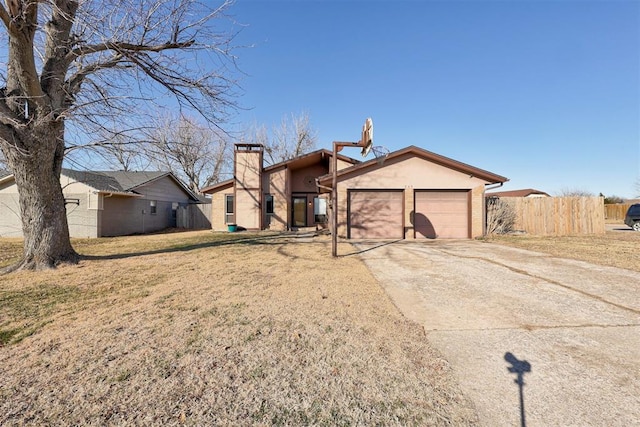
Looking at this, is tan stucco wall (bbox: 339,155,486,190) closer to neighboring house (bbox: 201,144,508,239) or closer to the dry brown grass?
neighboring house (bbox: 201,144,508,239)

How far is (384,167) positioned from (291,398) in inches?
438

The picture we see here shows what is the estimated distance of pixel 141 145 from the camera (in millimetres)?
6469

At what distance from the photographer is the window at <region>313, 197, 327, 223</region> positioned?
1717cm

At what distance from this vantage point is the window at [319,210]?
1717 cm

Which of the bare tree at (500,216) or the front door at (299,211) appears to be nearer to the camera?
the bare tree at (500,216)

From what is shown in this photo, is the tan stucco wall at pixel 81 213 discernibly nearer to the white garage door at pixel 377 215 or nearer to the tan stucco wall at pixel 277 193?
the tan stucco wall at pixel 277 193

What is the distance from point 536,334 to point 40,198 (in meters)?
9.47

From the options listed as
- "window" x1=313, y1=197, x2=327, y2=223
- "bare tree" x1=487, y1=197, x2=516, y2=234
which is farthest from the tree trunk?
"bare tree" x1=487, y1=197, x2=516, y2=234

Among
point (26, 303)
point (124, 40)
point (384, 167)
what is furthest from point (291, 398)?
point (384, 167)

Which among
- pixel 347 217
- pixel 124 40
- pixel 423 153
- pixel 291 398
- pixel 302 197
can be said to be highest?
pixel 124 40

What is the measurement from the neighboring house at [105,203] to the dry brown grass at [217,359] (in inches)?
469

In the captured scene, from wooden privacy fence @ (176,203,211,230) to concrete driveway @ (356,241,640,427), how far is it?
1870 cm

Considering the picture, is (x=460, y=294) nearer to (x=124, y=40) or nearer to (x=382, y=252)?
(x=382, y=252)

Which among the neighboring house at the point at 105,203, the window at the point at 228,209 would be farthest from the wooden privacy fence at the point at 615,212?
the neighboring house at the point at 105,203
